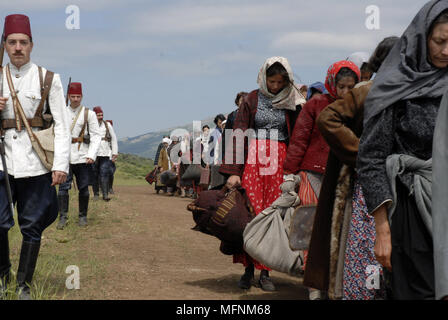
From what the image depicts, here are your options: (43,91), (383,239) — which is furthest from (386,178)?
(43,91)

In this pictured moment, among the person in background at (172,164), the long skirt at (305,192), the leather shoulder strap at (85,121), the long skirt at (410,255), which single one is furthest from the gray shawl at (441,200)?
the person in background at (172,164)

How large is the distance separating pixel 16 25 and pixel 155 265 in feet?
11.5

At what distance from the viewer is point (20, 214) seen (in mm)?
5742

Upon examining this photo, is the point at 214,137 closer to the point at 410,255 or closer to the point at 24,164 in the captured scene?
the point at 24,164

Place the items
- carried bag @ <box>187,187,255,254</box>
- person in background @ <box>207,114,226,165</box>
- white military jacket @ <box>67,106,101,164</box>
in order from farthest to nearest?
person in background @ <box>207,114,226,165</box>, white military jacket @ <box>67,106,101,164</box>, carried bag @ <box>187,187,255,254</box>

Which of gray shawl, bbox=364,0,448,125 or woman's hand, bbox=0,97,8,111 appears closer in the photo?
gray shawl, bbox=364,0,448,125

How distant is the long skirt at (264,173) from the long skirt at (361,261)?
2.68 m

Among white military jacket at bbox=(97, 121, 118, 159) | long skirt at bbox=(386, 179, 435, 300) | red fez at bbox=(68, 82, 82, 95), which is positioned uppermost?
red fez at bbox=(68, 82, 82, 95)

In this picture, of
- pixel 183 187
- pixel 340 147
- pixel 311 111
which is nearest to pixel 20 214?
pixel 311 111

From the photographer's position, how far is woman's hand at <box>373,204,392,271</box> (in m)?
3.24

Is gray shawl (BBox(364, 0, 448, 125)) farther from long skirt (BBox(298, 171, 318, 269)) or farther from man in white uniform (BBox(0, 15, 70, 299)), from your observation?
man in white uniform (BBox(0, 15, 70, 299))

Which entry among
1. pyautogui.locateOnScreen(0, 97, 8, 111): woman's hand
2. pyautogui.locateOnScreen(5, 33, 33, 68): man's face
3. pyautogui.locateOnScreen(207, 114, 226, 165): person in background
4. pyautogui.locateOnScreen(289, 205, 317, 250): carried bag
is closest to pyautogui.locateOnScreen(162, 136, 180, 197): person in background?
pyautogui.locateOnScreen(207, 114, 226, 165): person in background

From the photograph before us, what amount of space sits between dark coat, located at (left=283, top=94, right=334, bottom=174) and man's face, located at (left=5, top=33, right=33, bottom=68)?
2402mm

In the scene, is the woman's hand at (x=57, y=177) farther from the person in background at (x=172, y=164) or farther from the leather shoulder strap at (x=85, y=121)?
the person in background at (x=172, y=164)
